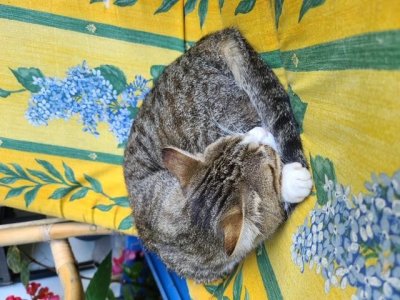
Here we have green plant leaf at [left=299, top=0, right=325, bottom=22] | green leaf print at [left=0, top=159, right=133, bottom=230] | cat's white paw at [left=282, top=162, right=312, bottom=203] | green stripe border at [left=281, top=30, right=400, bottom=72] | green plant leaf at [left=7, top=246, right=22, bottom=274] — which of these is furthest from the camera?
green plant leaf at [left=7, top=246, right=22, bottom=274]

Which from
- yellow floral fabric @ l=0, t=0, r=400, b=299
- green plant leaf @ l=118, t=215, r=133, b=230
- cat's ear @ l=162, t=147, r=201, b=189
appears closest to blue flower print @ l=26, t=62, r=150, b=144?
yellow floral fabric @ l=0, t=0, r=400, b=299

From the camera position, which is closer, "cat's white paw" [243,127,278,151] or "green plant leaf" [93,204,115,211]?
"cat's white paw" [243,127,278,151]

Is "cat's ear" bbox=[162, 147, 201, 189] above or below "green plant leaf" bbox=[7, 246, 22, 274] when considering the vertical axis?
above

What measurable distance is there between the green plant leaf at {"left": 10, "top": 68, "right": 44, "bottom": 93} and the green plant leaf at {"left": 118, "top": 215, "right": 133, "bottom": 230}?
0.44m

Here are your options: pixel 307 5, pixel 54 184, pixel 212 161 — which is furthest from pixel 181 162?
pixel 54 184

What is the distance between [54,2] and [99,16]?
0.12 meters

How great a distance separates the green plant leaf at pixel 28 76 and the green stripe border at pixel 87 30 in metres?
0.13

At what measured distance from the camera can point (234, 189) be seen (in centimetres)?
85

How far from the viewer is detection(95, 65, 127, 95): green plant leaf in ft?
3.88

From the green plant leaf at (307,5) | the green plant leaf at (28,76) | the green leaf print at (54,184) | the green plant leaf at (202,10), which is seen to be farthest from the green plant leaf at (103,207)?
the green plant leaf at (307,5)

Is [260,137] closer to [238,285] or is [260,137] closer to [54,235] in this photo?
[238,285]

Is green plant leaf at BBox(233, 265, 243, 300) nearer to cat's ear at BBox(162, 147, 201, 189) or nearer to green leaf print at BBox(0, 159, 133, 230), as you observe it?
cat's ear at BBox(162, 147, 201, 189)

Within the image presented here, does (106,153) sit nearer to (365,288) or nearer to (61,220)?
(61,220)

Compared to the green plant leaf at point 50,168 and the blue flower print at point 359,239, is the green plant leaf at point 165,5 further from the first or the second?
the blue flower print at point 359,239
